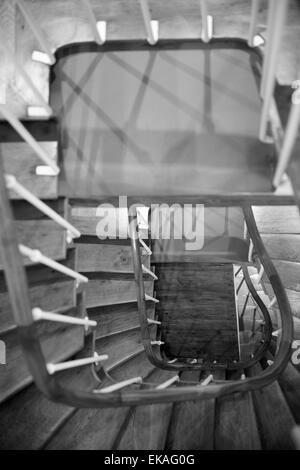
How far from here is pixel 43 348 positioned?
1.66m

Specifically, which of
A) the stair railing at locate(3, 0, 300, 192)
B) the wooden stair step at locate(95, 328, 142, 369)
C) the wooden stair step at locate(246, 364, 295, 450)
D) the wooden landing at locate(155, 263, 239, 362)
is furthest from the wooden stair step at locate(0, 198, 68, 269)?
the wooden landing at locate(155, 263, 239, 362)

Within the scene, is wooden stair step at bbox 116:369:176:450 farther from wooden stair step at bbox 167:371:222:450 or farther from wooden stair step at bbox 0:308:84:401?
wooden stair step at bbox 0:308:84:401

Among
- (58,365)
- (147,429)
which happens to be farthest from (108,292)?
(58,365)

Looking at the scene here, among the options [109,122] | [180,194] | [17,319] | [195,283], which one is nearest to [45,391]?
[17,319]

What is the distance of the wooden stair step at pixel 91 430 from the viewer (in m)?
1.53

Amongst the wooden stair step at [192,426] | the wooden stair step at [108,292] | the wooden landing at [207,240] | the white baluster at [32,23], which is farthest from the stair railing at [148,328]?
the white baluster at [32,23]

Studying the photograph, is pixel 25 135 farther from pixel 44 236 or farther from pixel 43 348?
pixel 43 348

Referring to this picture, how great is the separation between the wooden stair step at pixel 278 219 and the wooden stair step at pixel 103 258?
5.44 feet

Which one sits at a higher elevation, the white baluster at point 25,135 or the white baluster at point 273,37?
the white baluster at point 273,37

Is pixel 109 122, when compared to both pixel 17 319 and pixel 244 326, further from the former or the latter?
Answer: pixel 244 326

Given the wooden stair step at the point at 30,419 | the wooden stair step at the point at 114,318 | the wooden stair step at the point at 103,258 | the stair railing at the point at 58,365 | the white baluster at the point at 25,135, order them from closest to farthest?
1. the stair railing at the point at 58,365
2. the white baluster at the point at 25,135
3. the wooden stair step at the point at 30,419
4. the wooden stair step at the point at 103,258
5. the wooden stair step at the point at 114,318

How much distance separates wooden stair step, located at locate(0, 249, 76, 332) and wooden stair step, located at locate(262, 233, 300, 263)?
7.59 feet

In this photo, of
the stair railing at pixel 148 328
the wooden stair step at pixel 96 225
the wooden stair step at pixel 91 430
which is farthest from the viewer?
the wooden stair step at pixel 96 225

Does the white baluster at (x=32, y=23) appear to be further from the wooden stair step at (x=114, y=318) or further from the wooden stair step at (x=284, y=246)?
the wooden stair step at (x=284, y=246)
